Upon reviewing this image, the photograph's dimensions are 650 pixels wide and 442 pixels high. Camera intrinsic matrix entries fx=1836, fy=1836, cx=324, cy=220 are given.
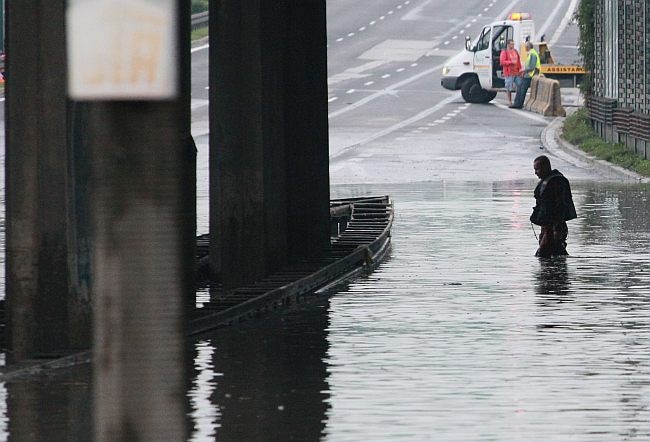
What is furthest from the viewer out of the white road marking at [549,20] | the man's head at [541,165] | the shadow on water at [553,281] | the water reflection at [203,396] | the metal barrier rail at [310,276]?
the white road marking at [549,20]

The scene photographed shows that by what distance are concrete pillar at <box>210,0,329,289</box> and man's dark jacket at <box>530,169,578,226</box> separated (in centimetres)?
258

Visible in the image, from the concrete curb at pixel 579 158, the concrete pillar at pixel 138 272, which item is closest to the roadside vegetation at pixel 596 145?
the concrete curb at pixel 579 158

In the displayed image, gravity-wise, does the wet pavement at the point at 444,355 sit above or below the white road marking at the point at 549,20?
below

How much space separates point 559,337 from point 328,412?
12.9 feet

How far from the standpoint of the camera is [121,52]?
488cm

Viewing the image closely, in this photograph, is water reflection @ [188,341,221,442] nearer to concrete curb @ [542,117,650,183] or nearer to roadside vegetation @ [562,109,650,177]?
concrete curb @ [542,117,650,183]

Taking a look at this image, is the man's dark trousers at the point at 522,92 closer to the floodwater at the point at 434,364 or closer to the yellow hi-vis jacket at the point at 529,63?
the yellow hi-vis jacket at the point at 529,63

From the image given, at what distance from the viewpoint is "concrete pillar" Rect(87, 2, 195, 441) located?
496cm

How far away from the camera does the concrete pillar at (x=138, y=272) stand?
496 cm

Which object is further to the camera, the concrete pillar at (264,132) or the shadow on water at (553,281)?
the concrete pillar at (264,132)

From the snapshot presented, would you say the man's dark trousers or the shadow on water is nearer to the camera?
the shadow on water

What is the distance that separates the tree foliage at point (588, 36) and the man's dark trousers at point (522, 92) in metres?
7.55

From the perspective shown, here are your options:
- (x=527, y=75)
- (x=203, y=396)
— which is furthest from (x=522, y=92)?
(x=203, y=396)

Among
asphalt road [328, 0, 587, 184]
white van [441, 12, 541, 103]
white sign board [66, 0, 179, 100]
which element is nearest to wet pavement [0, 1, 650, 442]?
white sign board [66, 0, 179, 100]
